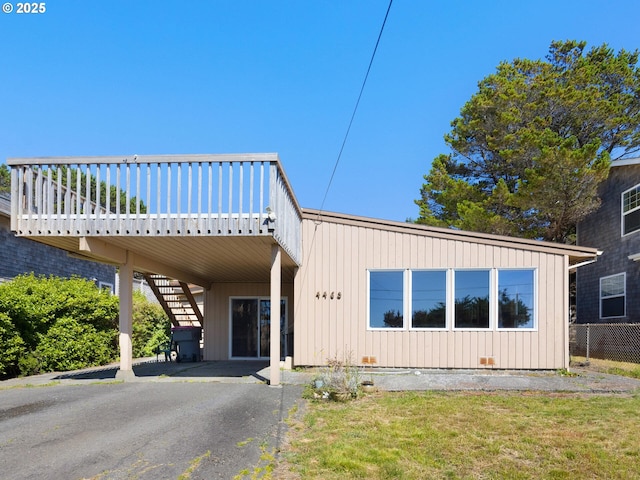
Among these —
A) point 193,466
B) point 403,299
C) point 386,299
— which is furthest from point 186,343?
point 193,466

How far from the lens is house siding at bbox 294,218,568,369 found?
33.4 feet

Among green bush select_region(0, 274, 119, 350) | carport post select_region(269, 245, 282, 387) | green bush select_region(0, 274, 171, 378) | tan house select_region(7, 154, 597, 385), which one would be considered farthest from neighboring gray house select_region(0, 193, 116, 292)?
carport post select_region(269, 245, 282, 387)

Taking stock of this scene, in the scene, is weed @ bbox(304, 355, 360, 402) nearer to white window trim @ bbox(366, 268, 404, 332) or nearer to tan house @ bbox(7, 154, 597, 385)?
tan house @ bbox(7, 154, 597, 385)

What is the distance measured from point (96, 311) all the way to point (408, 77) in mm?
9319

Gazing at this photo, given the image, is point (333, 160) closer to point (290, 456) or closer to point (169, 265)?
point (169, 265)

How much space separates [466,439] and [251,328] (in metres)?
10.2

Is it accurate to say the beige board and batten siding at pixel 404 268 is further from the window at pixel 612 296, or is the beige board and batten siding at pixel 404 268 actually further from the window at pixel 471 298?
the window at pixel 612 296

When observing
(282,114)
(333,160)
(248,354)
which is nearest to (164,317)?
(248,354)

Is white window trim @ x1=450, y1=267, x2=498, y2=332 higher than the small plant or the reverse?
higher

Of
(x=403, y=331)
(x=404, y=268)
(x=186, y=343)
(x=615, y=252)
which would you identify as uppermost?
(x=615, y=252)

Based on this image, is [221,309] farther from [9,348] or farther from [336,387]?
[336,387]

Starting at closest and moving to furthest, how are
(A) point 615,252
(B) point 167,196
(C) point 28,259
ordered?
(B) point 167,196, (C) point 28,259, (A) point 615,252

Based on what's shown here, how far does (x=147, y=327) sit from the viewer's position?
15.9 metres

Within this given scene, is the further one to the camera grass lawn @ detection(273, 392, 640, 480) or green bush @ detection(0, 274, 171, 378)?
green bush @ detection(0, 274, 171, 378)
